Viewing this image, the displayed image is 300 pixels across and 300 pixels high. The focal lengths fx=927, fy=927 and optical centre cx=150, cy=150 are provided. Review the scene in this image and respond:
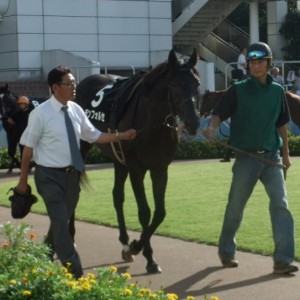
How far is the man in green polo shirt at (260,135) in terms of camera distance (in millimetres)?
8250

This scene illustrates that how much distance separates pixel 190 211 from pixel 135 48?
75.2 ft

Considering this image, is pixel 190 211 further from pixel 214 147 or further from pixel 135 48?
pixel 135 48

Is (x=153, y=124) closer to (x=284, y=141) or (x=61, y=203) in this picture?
(x=284, y=141)

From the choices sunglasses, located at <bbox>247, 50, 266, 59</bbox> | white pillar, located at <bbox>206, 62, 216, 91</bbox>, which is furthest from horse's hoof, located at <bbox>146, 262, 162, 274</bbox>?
white pillar, located at <bbox>206, 62, 216, 91</bbox>

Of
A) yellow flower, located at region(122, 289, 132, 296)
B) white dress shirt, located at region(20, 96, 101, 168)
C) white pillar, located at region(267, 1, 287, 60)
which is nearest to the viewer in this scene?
yellow flower, located at region(122, 289, 132, 296)

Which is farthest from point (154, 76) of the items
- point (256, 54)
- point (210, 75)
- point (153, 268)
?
point (210, 75)

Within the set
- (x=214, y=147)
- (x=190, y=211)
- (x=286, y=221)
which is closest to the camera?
(x=286, y=221)

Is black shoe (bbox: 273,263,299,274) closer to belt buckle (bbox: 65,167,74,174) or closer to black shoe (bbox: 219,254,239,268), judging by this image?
black shoe (bbox: 219,254,239,268)

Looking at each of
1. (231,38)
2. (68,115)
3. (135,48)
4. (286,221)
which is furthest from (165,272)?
(231,38)

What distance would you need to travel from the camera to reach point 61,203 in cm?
714

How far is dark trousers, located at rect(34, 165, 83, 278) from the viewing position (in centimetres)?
704

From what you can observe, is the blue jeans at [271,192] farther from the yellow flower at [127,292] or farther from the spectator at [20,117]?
the spectator at [20,117]

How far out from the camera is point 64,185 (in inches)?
285

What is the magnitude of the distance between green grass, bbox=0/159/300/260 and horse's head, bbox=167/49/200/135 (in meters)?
1.11
